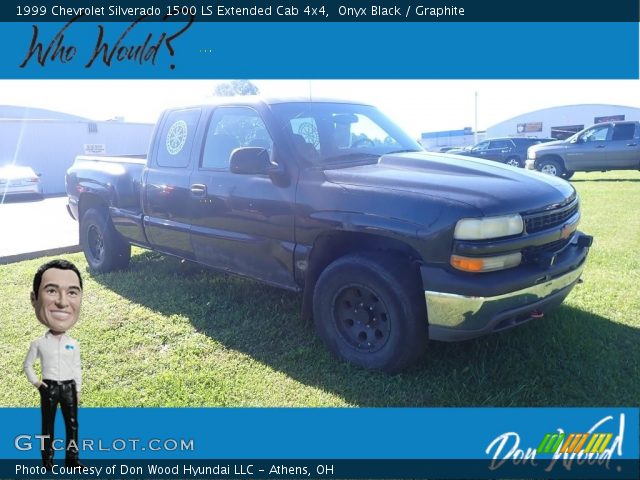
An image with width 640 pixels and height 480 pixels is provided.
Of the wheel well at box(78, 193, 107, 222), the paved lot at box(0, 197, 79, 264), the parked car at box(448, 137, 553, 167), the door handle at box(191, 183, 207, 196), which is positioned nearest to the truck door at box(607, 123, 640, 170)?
the parked car at box(448, 137, 553, 167)

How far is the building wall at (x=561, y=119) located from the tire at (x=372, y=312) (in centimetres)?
3911

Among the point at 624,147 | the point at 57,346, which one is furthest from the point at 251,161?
the point at 624,147

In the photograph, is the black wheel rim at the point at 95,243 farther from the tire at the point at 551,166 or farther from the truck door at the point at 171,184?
the tire at the point at 551,166

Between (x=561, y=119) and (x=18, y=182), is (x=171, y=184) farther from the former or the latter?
(x=561, y=119)

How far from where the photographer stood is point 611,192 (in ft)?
37.0

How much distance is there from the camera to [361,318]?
3197mm

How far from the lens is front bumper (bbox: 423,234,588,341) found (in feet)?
8.94

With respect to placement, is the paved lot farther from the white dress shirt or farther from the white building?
the white building

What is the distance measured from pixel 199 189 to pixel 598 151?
1412 centimetres

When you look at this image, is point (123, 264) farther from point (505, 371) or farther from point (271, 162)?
point (505, 371)

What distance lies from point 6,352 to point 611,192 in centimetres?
1207

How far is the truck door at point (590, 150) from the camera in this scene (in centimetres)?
1446
